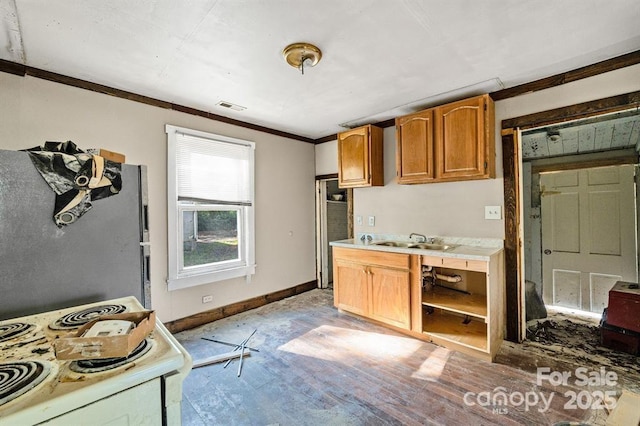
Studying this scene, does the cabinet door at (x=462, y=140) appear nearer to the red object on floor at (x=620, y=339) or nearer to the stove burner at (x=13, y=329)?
the red object on floor at (x=620, y=339)

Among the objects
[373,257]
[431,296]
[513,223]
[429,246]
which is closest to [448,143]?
[513,223]

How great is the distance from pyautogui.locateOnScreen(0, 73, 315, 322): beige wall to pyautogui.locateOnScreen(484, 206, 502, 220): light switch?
2.51 metres

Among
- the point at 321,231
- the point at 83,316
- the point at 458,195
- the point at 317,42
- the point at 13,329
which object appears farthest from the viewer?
the point at 321,231

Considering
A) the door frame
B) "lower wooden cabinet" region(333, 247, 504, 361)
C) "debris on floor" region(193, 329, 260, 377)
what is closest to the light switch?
"lower wooden cabinet" region(333, 247, 504, 361)

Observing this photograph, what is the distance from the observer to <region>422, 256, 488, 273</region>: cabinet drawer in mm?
2393

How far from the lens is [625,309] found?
242cm

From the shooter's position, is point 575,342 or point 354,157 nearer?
point 575,342

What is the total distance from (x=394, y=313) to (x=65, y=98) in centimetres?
362

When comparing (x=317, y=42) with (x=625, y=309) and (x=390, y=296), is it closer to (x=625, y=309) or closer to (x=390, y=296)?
(x=390, y=296)

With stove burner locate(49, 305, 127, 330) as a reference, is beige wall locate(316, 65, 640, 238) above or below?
above

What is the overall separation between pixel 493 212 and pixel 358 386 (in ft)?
6.83

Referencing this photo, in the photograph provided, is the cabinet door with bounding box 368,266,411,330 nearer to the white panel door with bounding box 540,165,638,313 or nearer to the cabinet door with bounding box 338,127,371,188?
the cabinet door with bounding box 338,127,371,188

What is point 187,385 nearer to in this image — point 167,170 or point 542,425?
point 167,170

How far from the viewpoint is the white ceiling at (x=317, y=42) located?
1.62 m
